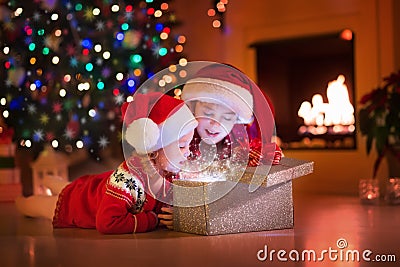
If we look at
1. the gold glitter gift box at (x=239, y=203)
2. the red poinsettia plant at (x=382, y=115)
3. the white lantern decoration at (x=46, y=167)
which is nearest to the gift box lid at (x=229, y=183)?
the gold glitter gift box at (x=239, y=203)

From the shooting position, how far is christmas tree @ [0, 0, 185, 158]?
312cm

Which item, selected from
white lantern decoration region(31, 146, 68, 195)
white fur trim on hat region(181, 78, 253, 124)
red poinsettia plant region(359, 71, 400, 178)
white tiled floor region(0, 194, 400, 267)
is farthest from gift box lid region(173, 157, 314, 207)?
white lantern decoration region(31, 146, 68, 195)

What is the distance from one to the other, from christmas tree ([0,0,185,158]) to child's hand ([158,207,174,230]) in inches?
46.6

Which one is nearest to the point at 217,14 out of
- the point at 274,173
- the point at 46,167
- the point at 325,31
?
the point at 325,31

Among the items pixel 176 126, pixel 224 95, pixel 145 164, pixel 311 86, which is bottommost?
pixel 145 164

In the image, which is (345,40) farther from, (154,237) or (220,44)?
(154,237)

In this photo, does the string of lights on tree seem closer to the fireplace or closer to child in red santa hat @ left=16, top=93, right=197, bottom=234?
the fireplace

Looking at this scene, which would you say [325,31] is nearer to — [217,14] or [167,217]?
[217,14]

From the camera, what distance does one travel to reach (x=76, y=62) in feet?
10.2

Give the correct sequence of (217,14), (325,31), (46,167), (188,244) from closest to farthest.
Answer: (188,244) → (46,167) → (325,31) → (217,14)

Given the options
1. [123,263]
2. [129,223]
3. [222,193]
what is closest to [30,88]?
[129,223]

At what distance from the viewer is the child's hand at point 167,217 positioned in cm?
204

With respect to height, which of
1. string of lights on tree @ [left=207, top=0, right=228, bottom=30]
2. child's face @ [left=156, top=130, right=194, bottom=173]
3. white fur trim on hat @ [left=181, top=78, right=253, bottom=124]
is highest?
string of lights on tree @ [left=207, top=0, right=228, bottom=30]

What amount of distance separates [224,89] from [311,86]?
2.10 metres
